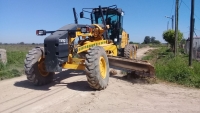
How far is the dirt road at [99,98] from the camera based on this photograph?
5465 millimetres

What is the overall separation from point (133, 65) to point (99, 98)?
2688 mm

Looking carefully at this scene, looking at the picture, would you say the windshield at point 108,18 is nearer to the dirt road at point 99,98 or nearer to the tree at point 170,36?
the dirt road at point 99,98

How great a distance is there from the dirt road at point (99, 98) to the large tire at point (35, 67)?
27cm

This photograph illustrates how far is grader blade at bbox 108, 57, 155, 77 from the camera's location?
27.3 feet

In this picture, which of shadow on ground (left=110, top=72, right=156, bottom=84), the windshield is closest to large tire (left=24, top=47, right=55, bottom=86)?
shadow on ground (left=110, top=72, right=156, bottom=84)

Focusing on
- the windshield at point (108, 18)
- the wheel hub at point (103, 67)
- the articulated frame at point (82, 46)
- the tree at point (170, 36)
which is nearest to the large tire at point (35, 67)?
the articulated frame at point (82, 46)

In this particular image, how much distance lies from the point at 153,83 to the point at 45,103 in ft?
14.2

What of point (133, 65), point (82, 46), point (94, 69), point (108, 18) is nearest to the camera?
point (94, 69)

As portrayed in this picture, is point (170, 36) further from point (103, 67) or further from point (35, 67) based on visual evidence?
point (35, 67)

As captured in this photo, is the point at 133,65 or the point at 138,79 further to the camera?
the point at 138,79

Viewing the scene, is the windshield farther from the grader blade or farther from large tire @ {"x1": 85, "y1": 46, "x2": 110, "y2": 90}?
large tire @ {"x1": 85, "y1": 46, "x2": 110, "y2": 90}

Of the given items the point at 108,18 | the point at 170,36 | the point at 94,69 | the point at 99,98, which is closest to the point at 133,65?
the point at 94,69

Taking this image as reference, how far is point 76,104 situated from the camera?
5.79 metres

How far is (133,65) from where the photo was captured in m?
8.53
